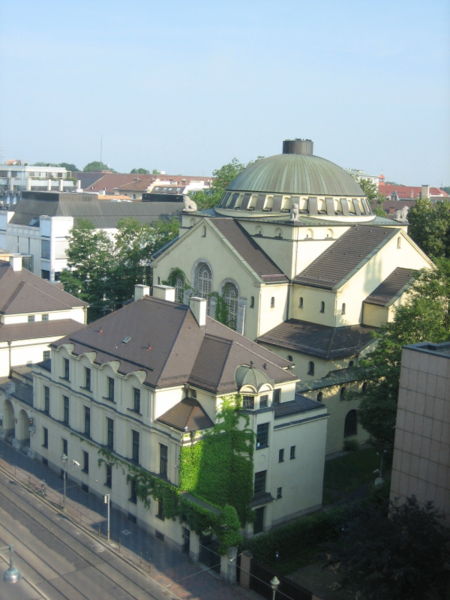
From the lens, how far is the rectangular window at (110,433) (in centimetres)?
4578

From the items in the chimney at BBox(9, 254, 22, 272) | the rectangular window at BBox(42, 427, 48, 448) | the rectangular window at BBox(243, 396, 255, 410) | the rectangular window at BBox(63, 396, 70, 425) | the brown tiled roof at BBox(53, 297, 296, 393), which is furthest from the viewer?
the chimney at BBox(9, 254, 22, 272)

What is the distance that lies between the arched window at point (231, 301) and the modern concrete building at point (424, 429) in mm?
30721

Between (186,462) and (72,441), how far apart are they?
1153 centimetres

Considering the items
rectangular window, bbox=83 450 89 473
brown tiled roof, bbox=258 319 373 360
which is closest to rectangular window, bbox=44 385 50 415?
rectangular window, bbox=83 450 89 473

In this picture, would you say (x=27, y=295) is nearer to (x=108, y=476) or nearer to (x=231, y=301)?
(x=231, y=301)

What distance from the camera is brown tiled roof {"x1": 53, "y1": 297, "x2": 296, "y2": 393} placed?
4262 centimetres

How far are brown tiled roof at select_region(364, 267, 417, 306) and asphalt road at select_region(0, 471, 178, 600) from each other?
31761mm

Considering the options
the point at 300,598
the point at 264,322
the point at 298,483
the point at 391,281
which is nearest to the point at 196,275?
the point at 264,322

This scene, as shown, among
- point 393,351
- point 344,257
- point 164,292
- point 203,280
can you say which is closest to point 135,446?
point 164,292

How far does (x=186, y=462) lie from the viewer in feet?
133

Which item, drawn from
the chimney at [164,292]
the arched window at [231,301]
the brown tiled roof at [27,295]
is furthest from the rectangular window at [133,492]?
the brown tiled roof at [27,295]

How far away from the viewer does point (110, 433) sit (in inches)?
1810

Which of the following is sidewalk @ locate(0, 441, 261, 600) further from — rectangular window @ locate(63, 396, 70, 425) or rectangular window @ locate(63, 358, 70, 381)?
rectangular window @ locate(63, 358, 70, 381)

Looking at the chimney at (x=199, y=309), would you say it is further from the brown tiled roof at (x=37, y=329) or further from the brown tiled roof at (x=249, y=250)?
the brown tiled roof at (x=37, y=329)
